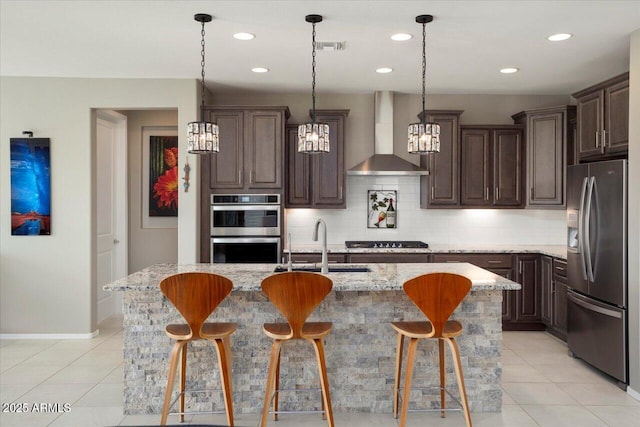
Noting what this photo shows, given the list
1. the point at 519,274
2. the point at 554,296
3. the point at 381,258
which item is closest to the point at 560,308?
the point at 554,296

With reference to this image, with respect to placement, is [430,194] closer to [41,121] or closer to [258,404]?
[258,404]

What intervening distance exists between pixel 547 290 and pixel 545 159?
142 centimetres

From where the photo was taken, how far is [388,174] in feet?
19.0

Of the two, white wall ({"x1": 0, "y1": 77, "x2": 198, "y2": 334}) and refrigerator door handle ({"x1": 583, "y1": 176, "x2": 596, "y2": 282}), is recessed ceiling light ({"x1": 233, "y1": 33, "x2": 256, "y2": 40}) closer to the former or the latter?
Answer: white wall ({"x1": 0, "y1": 77, "x2": 198, "y2": 334})

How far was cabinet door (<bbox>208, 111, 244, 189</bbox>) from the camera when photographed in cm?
561

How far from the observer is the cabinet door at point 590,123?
4.46m

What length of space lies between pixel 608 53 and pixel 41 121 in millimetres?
5426

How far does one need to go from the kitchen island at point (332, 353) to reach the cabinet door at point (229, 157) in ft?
7.28

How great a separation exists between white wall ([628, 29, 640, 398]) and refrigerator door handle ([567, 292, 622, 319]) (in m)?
0.14

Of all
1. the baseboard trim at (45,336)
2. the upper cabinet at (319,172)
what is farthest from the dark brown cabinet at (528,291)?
the baseboard trim at (45,336)

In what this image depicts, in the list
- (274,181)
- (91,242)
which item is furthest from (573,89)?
(91,242)

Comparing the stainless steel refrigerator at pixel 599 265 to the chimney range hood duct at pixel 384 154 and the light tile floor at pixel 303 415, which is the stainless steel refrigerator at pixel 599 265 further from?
the chimney range hood duct at pixel 384 154

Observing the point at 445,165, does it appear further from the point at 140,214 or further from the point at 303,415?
the point at 140,214

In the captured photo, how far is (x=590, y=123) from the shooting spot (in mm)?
4594
